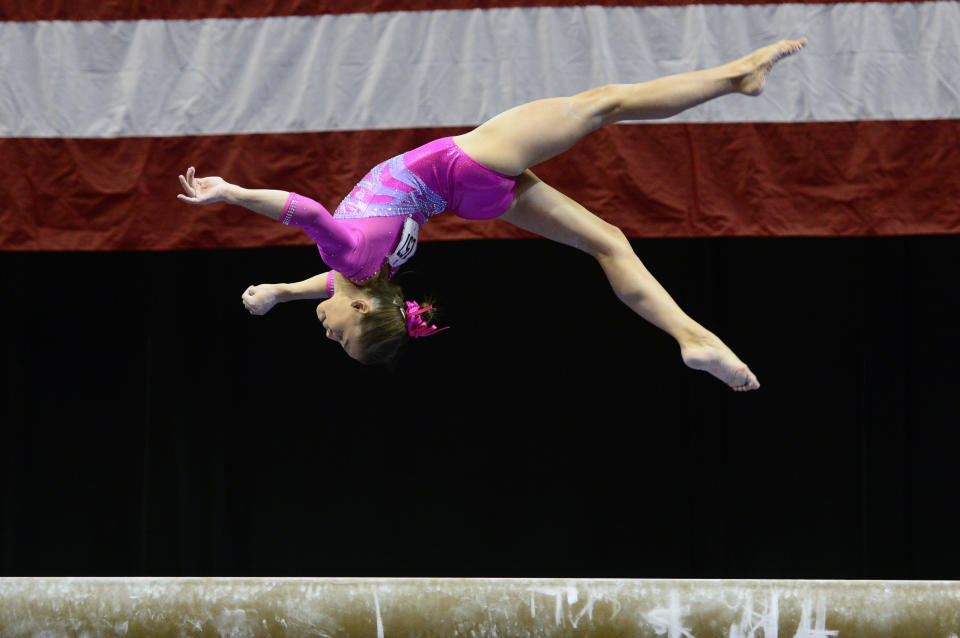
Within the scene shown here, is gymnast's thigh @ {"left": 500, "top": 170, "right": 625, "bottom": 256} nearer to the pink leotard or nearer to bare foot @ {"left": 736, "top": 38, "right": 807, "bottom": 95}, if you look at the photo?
the pink leotard

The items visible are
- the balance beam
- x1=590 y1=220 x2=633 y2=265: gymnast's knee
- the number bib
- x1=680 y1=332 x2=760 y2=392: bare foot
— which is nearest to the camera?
the balance beam

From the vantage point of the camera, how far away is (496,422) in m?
4.16

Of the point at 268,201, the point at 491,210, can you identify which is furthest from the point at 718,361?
the point at 268,201

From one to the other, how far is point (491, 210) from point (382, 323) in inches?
15.8

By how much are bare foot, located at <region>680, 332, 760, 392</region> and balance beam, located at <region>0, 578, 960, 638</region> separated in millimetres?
452

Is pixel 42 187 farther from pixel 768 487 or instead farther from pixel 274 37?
pixel 768 487

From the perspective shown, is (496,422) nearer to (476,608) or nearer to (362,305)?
(362,305)

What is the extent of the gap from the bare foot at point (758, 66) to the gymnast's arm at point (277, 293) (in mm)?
1149

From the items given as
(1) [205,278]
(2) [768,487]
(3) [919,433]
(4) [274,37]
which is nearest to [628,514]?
(2) [768,487]

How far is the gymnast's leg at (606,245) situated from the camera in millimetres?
2537

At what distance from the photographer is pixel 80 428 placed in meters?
4.25

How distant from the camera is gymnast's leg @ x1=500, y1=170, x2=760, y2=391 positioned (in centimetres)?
254

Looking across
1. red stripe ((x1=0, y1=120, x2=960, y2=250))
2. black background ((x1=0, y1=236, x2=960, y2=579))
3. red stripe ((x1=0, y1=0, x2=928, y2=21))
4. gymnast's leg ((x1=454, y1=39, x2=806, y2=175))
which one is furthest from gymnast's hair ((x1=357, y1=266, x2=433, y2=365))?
black background ((x1=0, y1=236, x2=960, y2=579))

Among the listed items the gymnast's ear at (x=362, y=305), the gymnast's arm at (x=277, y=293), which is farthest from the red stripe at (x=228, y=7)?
the gymnast's ear at (x=362, y=305)
